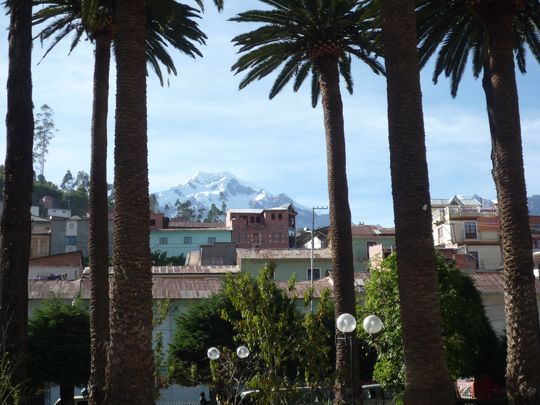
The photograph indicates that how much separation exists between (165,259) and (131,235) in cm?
6365

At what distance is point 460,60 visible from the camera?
20.2 m

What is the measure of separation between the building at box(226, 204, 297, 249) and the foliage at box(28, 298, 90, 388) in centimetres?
6999

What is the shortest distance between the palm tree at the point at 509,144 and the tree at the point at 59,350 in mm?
17582

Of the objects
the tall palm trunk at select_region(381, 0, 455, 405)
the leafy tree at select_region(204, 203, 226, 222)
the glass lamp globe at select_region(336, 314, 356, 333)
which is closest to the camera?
the tall palm trunk at select_region(381, 0, 455, 405)

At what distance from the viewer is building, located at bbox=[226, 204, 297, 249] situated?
99375mm

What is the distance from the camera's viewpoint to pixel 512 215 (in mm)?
15297

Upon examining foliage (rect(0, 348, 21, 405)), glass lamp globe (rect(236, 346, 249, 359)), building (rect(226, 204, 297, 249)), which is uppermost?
building (rect(226, 204, 297, 249))

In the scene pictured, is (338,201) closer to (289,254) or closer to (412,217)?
(412,217)

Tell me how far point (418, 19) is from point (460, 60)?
3244 mm

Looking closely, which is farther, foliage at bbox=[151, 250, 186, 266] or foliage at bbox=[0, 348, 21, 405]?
foliage at bbox=[151, 250, 186, 266]

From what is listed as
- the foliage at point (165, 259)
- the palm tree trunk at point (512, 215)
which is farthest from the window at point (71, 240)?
the palm tree trunk at point (512, 215)

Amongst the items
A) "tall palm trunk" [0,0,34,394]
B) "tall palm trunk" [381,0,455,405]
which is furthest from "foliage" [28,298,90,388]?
"tall palm trunk" [381,0,455,405]

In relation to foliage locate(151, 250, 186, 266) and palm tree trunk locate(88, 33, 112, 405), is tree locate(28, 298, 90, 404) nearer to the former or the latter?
palm tree trunk locate(88, 33, 112, 405)

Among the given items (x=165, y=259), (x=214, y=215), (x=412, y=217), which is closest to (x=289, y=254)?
(x=165, y=259)
